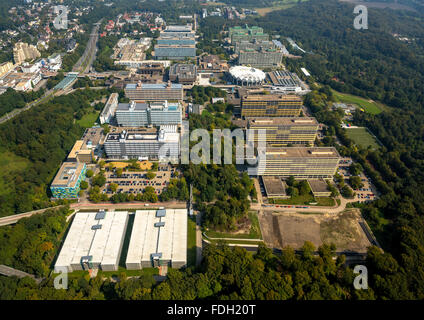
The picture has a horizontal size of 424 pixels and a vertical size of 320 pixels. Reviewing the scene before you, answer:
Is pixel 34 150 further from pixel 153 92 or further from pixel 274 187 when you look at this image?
pixel 274 187

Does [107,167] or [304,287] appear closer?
[304,287]

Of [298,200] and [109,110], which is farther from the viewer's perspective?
[109,110]

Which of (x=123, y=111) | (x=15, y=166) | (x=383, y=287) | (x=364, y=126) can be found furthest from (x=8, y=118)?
(x=364, y=126)

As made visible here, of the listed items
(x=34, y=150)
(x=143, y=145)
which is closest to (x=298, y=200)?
(x=143, y=145)

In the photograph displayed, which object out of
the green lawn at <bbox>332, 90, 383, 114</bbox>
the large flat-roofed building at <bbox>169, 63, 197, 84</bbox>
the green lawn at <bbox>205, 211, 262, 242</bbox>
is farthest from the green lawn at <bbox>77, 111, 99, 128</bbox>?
the green lawn at <bbox>332, 90, 383, 114</bbox>

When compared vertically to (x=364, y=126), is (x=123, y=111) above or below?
above

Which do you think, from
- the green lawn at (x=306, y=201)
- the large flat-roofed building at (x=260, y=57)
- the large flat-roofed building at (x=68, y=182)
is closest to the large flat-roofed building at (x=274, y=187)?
the green lawn at (x=306, y=201)

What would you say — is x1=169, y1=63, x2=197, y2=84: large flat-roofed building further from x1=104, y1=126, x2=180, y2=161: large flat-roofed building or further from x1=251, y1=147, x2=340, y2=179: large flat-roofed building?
x1=251, y1=147, x2=340, y2=179: large flat-roofed building
